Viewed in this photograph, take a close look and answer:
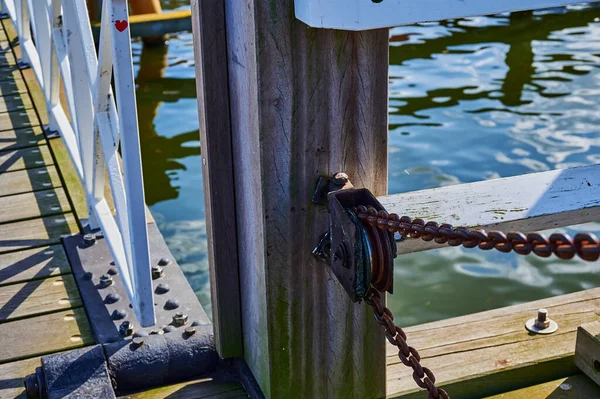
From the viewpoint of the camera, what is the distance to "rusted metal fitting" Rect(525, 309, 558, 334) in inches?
96.8

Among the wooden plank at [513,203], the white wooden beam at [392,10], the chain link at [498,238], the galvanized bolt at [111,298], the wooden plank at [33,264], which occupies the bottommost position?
the wooden plank at [33,264]

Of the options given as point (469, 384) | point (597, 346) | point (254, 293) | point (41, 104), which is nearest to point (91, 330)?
point (254, 293)

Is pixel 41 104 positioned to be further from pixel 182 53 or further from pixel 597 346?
pixel 182 53

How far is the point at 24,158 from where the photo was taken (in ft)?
13.7

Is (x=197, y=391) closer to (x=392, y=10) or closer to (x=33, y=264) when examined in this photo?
(x=33, y=264)

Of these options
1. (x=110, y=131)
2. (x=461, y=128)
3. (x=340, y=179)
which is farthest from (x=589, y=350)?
(x=461, y=128)

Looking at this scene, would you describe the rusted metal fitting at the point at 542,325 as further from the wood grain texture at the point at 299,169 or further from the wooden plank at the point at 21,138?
the wooden plank at the point at 21,138

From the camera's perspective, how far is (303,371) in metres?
2.07

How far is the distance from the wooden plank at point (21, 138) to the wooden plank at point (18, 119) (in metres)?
0.07

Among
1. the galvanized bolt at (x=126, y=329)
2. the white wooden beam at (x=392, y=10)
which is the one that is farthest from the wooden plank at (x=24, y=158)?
the white wooden beam at (x=392, y=10)

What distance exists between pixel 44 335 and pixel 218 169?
3.30 ft

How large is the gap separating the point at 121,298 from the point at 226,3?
4.21 ft

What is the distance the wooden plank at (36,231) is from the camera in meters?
3.32

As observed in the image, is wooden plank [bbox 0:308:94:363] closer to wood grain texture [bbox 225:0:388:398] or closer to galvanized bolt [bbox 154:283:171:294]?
galvanized bolt [bbox 154:283:171:294]
